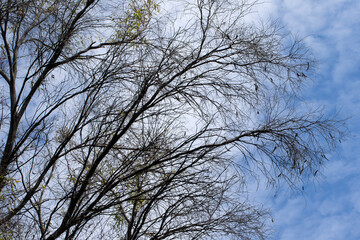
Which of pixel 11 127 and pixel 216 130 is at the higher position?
pixel 11 127

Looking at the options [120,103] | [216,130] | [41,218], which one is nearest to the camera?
[216,130]

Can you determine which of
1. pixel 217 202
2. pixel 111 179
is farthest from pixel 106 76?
pixel 217 202

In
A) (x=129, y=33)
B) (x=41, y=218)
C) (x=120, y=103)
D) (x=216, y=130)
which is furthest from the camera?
(x=129, y=33)

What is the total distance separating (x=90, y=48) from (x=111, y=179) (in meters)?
2.74

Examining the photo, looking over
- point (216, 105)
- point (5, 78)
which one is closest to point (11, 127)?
point (5, 78)

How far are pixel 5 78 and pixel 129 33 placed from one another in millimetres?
2537

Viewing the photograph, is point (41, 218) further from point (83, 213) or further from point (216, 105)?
point (216, 105)

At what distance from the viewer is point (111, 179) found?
15.6 ft

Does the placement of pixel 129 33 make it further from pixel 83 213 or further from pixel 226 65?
pixel 83 213

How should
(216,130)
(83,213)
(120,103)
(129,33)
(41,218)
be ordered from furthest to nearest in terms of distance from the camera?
(129,33)
(41,218)
(120,103)
(216,130)
(83,213)

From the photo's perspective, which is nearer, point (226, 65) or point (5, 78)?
point (226, 65)

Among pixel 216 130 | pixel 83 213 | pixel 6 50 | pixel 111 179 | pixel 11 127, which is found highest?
pixel 6 50

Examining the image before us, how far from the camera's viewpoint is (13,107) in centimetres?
615

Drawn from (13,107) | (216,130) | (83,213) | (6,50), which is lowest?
(83,213)
